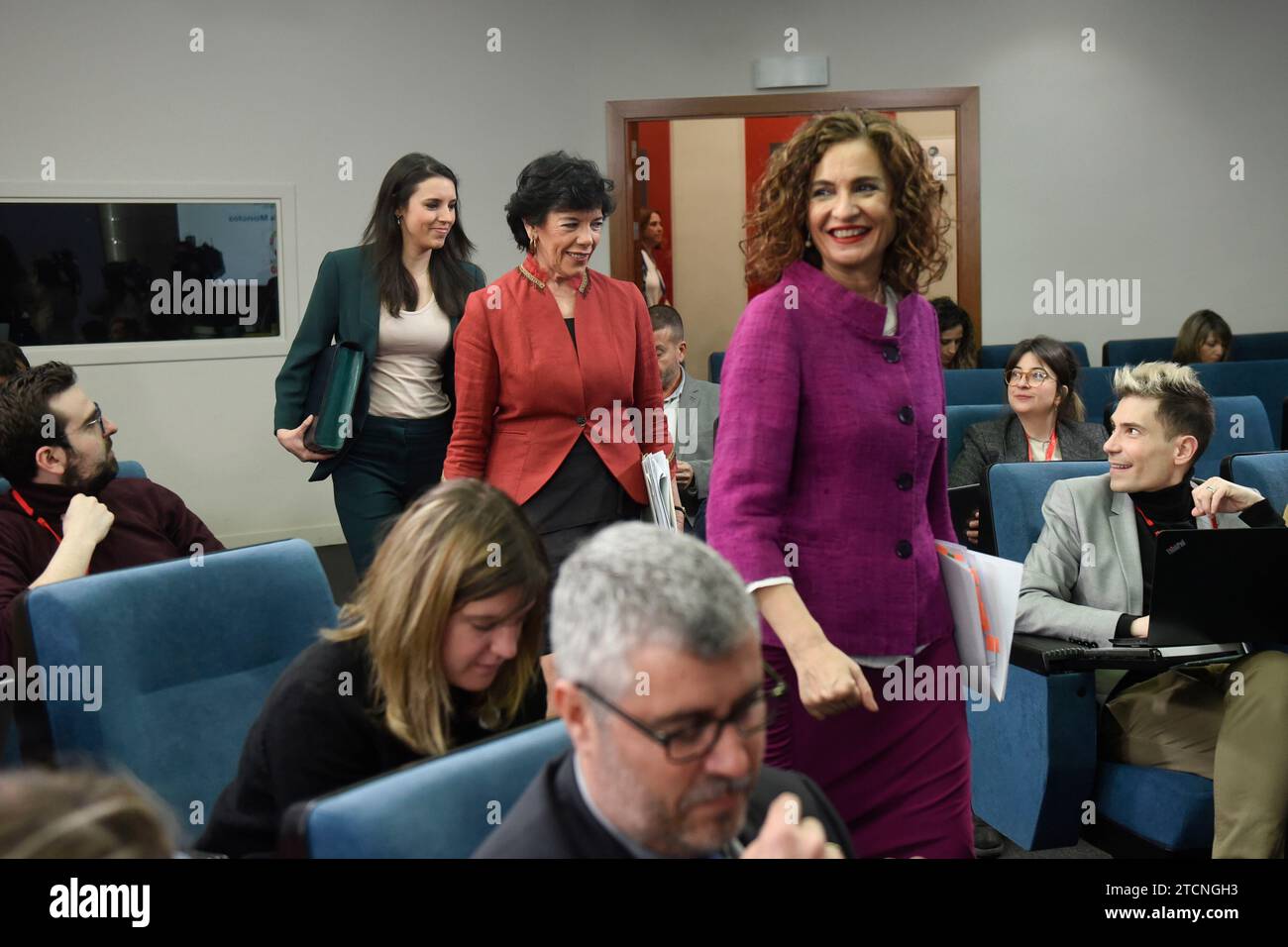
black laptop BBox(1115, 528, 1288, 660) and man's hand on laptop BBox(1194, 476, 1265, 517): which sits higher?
man's hand on laptop BBox(1194, 476, 1265, 517)

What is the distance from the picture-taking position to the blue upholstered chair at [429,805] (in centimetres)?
113

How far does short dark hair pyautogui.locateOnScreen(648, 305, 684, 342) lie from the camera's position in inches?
160

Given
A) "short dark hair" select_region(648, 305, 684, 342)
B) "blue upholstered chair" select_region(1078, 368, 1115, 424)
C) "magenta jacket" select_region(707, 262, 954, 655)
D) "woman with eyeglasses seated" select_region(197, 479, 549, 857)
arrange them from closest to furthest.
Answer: "woman with eyeglasses seated" select_region(197, 479, 549, 857), "magenta jacket" select_region(707, 262, 954, 655), "short dark hair" select_region(648, 305, 684, 342), "blue upholstered chair" select_region(1078, 368, 1115, 424)

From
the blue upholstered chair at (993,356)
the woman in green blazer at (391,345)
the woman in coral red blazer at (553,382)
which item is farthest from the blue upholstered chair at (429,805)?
the blue upholstered chair at (993,356)

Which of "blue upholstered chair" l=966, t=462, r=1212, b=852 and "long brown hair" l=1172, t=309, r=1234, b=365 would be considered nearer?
"blue upholstered chair" l=966, t=462, r=1212, b=852

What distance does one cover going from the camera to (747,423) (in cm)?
161

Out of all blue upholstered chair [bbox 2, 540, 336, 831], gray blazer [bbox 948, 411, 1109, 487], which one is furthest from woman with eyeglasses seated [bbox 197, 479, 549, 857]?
gray blazer [bbox 948, 411, 1109, 487]

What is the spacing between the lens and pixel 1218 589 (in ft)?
7.39

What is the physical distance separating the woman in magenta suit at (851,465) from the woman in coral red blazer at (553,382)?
1.01 meters

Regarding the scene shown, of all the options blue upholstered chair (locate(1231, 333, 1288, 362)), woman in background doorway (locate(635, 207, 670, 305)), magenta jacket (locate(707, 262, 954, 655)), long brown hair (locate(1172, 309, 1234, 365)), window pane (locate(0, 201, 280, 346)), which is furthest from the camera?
woman in background doorway (locate(635, 207, 670, 305))

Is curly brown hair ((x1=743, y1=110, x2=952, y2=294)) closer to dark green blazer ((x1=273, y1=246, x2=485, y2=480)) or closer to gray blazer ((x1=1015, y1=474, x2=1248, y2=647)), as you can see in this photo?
gray blazer ((x1=1015, y1=474, x2=1248, y2=647))

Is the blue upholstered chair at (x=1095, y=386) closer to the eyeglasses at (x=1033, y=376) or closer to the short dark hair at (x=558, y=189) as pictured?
the eyeglasses at (x=1033, y=376)

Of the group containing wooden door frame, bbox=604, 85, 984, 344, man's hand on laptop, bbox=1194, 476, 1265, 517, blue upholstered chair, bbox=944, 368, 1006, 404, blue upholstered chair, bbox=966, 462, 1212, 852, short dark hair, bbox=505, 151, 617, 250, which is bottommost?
blue upholstered chair, bbox=966, 462, 1212, 852

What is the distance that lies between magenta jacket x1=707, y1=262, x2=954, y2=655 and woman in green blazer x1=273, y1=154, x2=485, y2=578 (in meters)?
1.73
